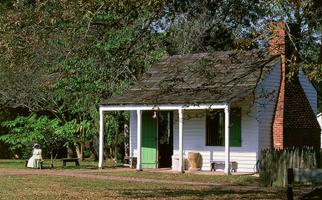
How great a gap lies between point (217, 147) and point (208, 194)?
Answer: 881 cm

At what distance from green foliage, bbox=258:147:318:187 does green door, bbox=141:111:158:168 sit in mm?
8387

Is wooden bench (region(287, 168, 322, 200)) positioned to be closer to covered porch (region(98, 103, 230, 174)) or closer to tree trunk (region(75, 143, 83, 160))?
covered porch (region(98, 103, 230, 174))

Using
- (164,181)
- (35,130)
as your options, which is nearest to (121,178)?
(164,181)

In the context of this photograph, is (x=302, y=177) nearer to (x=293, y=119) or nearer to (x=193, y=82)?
(x=193, y=82)

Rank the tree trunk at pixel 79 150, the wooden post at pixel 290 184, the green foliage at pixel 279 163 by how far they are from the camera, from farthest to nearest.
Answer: the tree trunk at pixel 79 150 → the green foliage at pixel 279 163 → the wooden post at pixel 290 184

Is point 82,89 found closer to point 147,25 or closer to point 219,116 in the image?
point 219,116

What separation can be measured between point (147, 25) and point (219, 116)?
12.1 metres

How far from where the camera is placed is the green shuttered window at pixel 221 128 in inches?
967

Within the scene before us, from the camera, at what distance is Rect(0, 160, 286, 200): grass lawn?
15.6m

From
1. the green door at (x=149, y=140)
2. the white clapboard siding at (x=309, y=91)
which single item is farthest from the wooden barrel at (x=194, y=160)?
the white clapboard siding at (x=309, y=91)

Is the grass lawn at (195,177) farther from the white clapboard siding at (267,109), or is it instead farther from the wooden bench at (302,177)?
the wooden bench at (302,177)

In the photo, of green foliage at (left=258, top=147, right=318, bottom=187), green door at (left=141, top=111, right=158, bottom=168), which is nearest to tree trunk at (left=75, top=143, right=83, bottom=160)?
green door at (left=141, top=111, right=158, bottom=168)

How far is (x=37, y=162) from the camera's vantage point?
27.1 metres

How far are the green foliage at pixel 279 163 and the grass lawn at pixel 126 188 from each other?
494 millimetres
